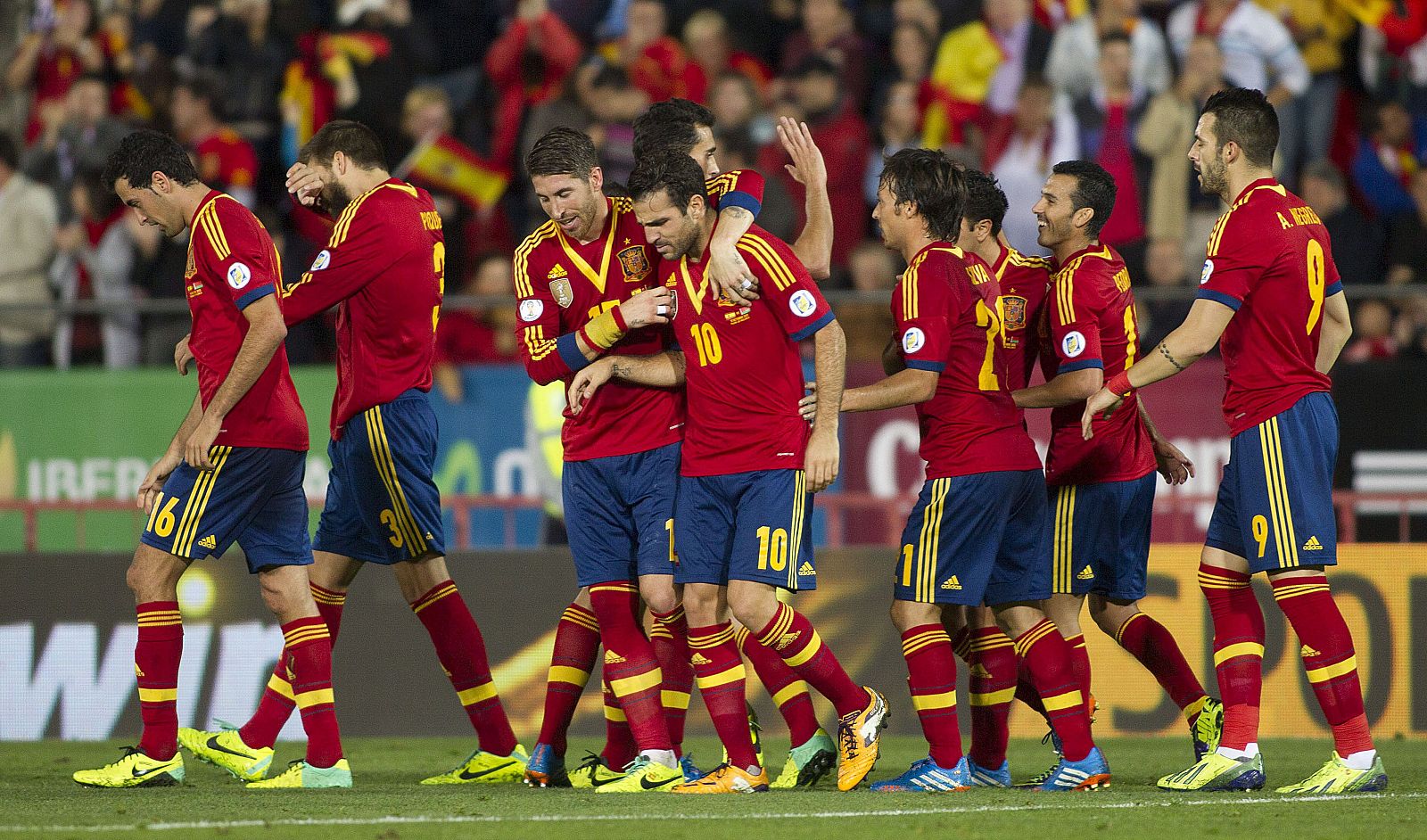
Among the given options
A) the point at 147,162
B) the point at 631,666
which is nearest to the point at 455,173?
the point at 147,162

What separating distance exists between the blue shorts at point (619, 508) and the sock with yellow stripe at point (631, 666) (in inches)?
3.2

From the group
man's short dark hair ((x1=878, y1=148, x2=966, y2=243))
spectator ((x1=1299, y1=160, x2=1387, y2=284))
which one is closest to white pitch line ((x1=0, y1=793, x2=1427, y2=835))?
man's short dark hair ((x1=878, y1=148, x2=966, y2=243))

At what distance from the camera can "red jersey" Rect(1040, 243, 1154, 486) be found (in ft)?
23.2

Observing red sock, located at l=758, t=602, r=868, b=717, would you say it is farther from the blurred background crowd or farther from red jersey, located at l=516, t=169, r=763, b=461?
the blurred background crowd

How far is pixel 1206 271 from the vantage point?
675 cm

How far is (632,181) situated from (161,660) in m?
2.66

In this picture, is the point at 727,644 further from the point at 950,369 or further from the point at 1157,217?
the point at 1157,217

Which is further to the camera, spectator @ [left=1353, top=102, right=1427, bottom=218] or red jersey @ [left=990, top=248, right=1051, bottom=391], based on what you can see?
spectator @ [left=1353, top=102, right=1427, bottom=218]

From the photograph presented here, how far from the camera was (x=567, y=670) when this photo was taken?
24.1ft

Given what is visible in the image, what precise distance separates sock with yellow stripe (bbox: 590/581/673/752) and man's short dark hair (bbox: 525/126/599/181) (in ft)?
5.20

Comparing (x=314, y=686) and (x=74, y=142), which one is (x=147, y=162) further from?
(x=74, y=142)

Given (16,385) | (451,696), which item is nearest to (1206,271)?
(451,696)

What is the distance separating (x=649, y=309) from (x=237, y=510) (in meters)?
1.86

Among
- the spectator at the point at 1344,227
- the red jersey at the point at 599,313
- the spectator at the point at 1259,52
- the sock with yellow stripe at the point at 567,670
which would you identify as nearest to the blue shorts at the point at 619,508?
the red jersey at the point at 599,313
